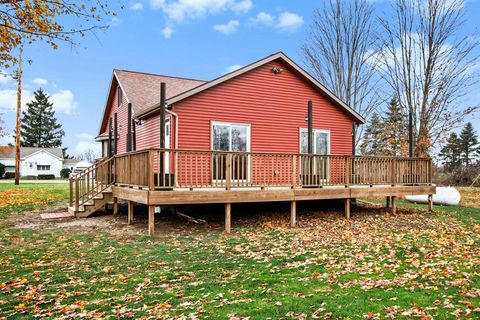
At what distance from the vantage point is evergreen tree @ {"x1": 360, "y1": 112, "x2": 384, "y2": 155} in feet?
172

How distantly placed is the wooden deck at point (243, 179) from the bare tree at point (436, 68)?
38.9 feet

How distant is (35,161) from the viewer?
5925 cm

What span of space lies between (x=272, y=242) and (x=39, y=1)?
798 cm

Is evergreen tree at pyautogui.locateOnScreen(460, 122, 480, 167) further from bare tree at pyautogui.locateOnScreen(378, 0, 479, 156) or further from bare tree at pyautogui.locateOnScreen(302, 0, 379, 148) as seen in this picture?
bare tree at pyautogui.locateOnScreen(302, 0, 379, 148)

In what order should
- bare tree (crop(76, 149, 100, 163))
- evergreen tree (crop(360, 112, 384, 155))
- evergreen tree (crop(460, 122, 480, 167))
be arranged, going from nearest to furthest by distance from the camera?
evergreen tree (crop(360, 112, 384, 155)) → evergreen tree (crop(460, 122, 480, 167)) → bare tree (crop(76, 149, 100, 163))

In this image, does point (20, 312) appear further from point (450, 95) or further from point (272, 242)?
point (450, 95)

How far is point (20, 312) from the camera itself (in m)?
5.21

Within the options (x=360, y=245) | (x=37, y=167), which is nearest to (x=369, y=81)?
(x=360, y=245)

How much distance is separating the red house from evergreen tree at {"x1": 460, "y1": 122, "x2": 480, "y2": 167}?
50195mm

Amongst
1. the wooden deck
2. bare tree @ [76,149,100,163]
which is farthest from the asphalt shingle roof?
bare tree @ [76,149,100,163]

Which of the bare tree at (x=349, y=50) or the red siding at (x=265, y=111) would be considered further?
the bare tree at (x=349, y=50)

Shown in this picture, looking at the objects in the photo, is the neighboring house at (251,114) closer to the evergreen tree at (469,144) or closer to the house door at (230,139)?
the house door at (230,139)

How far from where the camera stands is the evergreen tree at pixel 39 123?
6112 cm

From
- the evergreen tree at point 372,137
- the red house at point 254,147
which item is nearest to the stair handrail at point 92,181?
the red house at point 254,147
